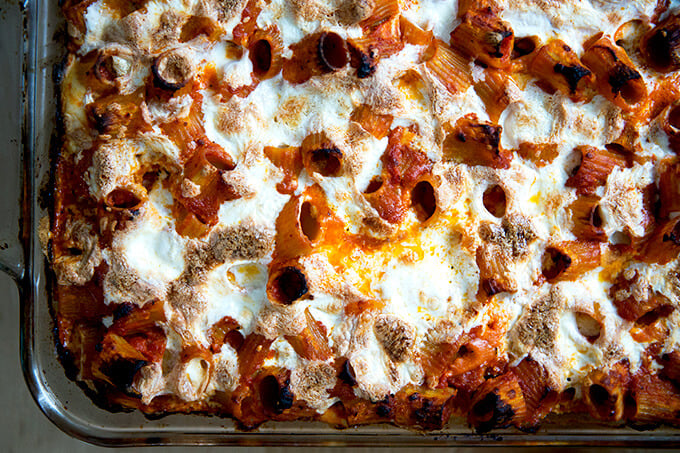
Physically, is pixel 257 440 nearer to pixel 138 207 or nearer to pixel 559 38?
pixel 138 207

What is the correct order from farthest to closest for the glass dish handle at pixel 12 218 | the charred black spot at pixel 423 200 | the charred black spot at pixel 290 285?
1. the glass dish handle at pixel 12 218
2. the charred black spot at pixel 423 200
3. the charred black spot at pixel 290 285

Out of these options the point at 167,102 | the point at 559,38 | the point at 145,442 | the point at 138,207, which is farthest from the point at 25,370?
the point at 559,38

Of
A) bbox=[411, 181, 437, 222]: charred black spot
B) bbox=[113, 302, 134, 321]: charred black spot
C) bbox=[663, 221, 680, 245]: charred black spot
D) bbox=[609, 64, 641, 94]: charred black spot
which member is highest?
bbox=[609, 64, 641, 94]: charred black spot

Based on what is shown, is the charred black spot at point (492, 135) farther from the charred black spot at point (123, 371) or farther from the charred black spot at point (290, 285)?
the charred black spot at point (123, 371)

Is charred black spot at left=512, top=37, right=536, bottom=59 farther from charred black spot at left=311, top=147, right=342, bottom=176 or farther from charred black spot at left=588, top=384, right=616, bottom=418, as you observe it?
charred black spot at left=588, top=384, right=616, bottom=418

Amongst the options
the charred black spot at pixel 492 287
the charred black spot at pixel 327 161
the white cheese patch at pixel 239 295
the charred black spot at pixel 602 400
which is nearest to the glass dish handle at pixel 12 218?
the white cheese patch at pixel 239 295

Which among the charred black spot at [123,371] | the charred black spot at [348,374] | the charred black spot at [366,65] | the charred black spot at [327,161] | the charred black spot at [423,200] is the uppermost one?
the charred black spot at [366,65]

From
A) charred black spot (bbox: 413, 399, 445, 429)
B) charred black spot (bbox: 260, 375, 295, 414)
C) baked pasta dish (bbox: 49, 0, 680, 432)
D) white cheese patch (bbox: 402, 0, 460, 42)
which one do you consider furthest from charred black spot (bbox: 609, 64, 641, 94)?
charred black spot (bbox: 260, 375, 295, 414)
